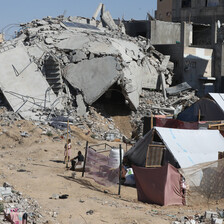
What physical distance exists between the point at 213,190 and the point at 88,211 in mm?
3091

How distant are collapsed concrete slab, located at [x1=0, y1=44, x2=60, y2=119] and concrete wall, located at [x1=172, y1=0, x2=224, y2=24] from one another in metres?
20.5

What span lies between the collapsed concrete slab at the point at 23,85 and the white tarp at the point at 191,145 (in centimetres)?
818

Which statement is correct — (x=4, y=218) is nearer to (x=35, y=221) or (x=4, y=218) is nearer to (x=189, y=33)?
(x=35, y=221)

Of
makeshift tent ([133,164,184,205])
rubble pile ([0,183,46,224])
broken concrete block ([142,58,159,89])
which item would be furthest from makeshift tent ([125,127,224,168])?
broken concrete block ([142,58,159,89])

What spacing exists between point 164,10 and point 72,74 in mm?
25231

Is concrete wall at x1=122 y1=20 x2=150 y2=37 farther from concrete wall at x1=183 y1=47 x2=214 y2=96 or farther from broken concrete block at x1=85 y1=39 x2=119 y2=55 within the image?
broken concrete block at x1=85 y1=39 x2=119 y2=55

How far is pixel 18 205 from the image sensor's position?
9.27m

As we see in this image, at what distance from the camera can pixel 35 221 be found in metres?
8.84

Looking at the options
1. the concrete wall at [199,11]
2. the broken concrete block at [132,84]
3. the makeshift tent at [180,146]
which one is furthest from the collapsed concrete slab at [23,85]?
the concrete wall at [199,11]

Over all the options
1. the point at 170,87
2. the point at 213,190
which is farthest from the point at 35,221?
the point at 170,87

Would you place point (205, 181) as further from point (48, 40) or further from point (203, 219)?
point (48, 40)

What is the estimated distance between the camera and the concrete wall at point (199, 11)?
39250 mm

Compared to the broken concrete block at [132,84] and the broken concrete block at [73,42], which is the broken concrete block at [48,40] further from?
the broken concrete block at [132,84]

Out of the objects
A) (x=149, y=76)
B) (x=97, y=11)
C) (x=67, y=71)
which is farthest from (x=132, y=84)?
(x=97, y=11)
